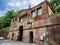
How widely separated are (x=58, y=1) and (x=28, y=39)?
14.5 m

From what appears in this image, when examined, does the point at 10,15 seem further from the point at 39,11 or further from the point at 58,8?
the point at 39,11

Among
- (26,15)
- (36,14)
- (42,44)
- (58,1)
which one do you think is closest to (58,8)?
(58,1)

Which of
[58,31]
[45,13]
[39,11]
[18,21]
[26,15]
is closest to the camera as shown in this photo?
[58,31]

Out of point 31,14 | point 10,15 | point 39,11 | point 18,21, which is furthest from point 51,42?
point 10,15

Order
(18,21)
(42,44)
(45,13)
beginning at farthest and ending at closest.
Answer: (18,21) < (45,13) < (42,44)

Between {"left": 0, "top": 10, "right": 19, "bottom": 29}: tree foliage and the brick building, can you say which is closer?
the brick building

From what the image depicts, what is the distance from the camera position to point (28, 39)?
21.1 m

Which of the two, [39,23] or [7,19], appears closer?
[39,23]

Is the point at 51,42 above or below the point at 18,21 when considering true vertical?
below

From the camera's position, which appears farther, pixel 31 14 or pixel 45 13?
pixel 31 14

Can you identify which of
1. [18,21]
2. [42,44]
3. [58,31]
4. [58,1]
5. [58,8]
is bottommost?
[42,44]

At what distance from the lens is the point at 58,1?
30.2 meters

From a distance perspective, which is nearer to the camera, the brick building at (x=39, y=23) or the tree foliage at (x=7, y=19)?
the brick building at (x=39, y=23)

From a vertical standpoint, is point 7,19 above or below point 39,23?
above
